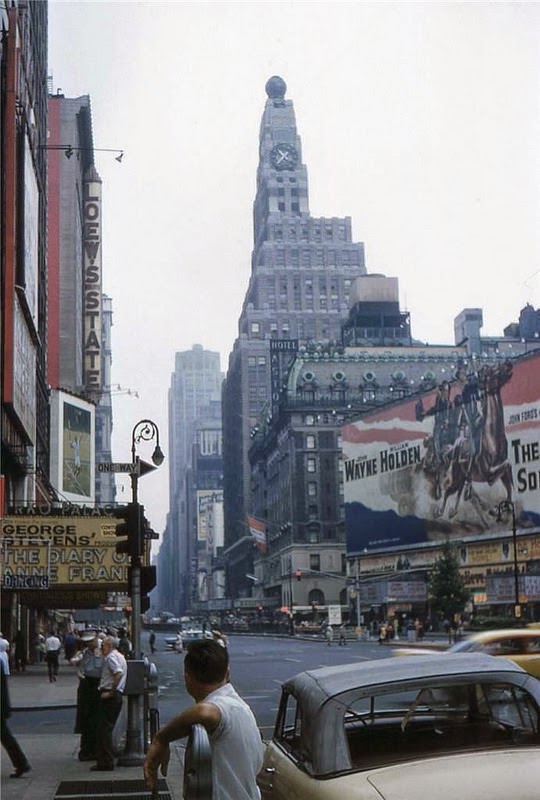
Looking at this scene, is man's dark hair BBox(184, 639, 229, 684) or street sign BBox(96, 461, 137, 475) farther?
street sign BBox(96, 461, 137, 475)

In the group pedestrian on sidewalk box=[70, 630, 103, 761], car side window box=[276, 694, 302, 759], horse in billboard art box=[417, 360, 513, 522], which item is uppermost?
horse in billboard art box=[417, 360, 513, 522]

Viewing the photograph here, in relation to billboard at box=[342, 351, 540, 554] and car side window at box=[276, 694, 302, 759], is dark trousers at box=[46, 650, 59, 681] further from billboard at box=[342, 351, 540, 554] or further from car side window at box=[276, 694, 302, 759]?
billboard at box=[342, 351, 540, 554]

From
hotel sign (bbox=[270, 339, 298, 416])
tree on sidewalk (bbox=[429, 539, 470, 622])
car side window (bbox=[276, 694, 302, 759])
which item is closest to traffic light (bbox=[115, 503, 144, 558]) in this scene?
car side window (bbox=[276, 694, 302, 759])

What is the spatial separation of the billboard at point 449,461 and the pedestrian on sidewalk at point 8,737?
86.9m

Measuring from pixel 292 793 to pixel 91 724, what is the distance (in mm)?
10413

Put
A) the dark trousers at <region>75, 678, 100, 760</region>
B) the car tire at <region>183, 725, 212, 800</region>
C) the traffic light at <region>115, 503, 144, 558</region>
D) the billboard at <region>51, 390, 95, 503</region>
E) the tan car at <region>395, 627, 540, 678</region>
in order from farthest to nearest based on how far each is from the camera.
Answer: the billboard at <region>51, 390, 95, 503</region> < the tan car at <region>395, 627, 540, 678</region> < the traffic light at <region>115, 503, 144, 558</region> < the dark trousers at <region>75, 678, 100, 760</region> < the car tire at <region>183, 725, 212, 800</region>

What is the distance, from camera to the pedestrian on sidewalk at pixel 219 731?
204 inches

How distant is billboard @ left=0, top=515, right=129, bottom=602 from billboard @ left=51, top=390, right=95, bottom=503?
67.5ft

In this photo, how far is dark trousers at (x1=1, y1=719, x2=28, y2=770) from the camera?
14188 millimetres

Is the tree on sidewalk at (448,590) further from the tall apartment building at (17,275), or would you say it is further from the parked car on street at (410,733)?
the parked car on street at (410,733)

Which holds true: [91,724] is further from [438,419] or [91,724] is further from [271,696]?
[438,419]

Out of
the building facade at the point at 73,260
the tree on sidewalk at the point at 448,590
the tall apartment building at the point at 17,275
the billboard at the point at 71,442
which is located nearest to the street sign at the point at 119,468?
the tall apartment building at the point at 17,275

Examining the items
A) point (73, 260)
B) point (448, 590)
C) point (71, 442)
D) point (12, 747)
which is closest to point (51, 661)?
point (12, 747)

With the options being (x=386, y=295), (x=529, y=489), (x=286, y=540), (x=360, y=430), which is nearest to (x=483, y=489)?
(x=529, y=489)
